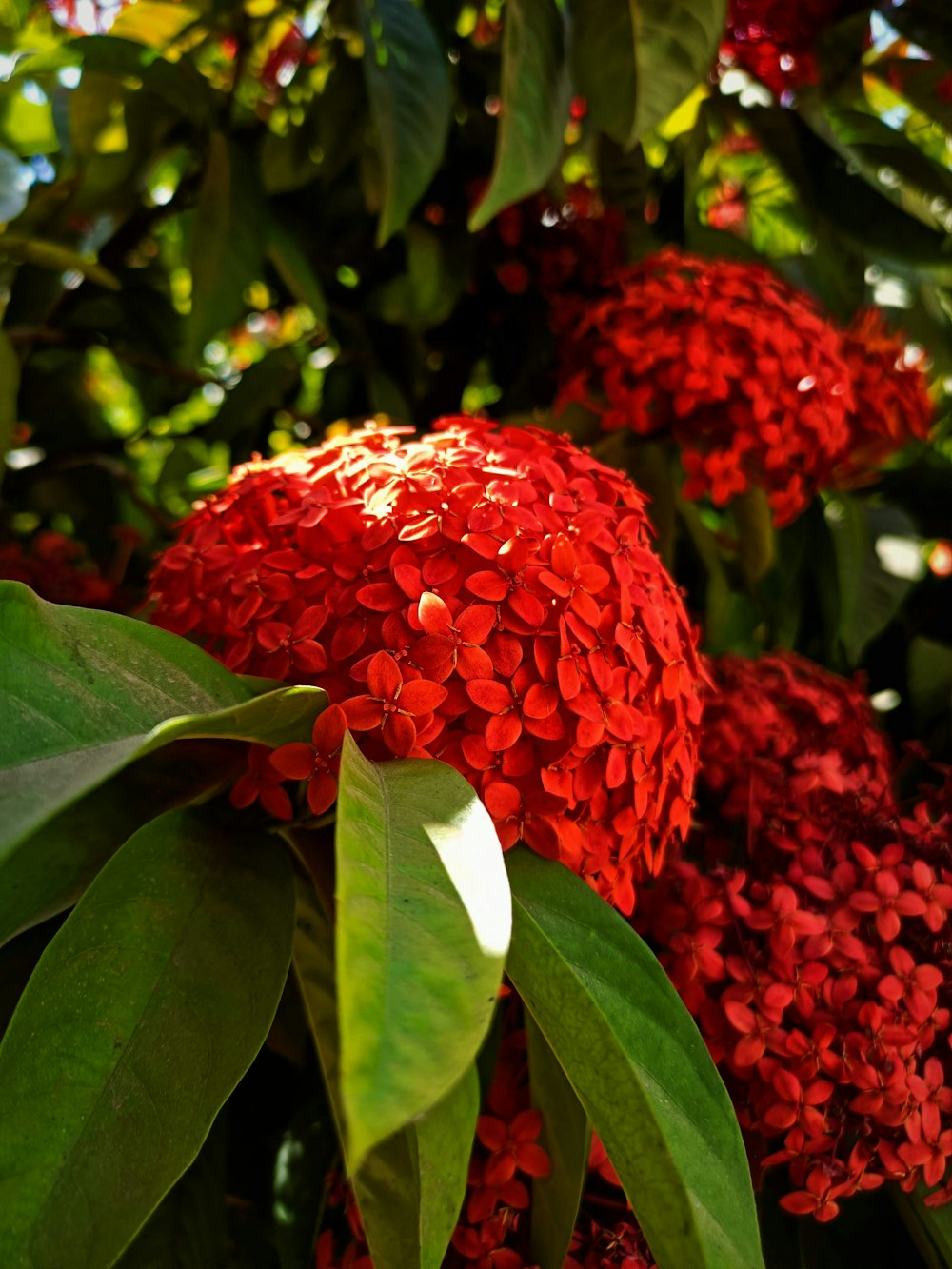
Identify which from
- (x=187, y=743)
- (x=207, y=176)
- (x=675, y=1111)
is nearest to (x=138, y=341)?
(x=207, y=176)

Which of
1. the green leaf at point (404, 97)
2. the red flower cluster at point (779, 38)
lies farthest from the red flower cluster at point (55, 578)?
the red flower cluster at point (779, 38)

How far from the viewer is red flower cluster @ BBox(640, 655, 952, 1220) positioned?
16.5 inches

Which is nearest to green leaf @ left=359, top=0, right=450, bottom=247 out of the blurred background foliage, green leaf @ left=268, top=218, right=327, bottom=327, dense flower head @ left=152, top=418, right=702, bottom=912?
the blurred background foliage

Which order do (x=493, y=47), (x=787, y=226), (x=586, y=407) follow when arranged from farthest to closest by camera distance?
(x=787, y=226)
(x=493, y=47)
(x=586, y=407)

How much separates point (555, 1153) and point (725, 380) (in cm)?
40

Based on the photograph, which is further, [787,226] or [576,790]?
[787,226]

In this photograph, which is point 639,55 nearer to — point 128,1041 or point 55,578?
point 55,578

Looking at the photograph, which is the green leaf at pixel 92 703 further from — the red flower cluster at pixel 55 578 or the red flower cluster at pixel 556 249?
the red flower cluster at pixel 556 249

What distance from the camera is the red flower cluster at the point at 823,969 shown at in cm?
42

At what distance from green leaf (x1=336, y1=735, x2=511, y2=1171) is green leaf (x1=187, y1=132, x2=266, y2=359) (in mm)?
438

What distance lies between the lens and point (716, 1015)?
0.44 meters

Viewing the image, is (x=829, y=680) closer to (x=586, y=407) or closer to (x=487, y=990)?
(x=586, y=407)

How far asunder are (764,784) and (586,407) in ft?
0.89

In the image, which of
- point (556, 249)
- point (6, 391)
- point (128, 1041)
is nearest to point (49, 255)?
point (6, 391)
